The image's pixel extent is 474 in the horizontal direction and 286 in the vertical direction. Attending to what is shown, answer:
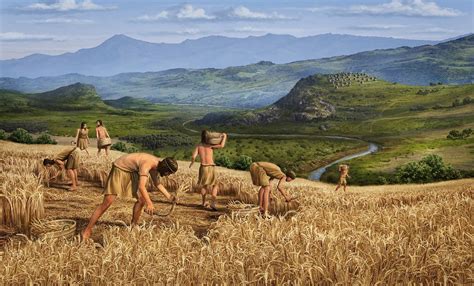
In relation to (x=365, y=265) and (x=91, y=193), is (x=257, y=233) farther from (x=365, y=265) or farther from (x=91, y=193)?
(x=91, y=193)

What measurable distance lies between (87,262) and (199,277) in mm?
1917

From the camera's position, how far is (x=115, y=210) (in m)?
16.2

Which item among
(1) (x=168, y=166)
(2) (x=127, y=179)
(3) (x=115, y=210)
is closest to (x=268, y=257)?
(1) (x=168, y=166)

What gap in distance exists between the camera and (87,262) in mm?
8531

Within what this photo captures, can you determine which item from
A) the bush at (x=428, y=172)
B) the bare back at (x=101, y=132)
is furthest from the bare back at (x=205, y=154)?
the bush at (x=428, y=172)

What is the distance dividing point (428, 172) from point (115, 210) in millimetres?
32575

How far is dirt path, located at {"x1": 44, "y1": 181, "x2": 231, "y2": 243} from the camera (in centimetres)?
1455

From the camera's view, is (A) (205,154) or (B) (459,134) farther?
(B) (459,134)

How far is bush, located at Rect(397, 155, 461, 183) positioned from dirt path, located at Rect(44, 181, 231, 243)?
91.6 ft

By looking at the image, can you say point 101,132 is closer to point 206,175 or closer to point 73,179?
point 73,179

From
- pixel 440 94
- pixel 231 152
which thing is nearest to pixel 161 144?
pixel 231 152

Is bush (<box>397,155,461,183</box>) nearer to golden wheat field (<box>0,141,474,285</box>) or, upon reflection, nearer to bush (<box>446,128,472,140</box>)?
bush (<box>446,128,472,140</box>)

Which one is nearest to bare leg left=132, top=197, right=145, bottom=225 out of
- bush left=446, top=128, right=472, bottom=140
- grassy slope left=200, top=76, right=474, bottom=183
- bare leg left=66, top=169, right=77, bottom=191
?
bare leg left=66, top=169, right=77, bottom=191

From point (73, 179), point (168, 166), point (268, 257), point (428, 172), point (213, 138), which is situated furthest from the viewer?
point (428, 172)
